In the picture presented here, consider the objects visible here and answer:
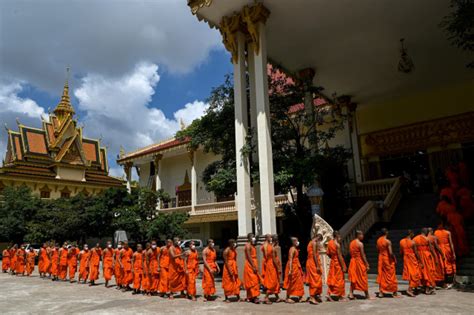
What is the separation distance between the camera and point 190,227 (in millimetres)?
25188

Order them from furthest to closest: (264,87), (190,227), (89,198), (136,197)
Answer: (190,227) → (89,198) → (136,197) → (264,87)

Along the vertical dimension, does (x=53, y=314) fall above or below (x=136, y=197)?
below

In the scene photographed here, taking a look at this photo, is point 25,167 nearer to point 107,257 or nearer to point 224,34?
point 107,257

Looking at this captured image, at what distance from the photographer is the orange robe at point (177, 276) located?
889 cm

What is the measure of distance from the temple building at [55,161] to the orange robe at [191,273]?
2582 cm

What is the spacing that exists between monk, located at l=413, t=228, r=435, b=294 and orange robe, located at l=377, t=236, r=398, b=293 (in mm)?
717

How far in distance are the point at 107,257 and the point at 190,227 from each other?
13568mm

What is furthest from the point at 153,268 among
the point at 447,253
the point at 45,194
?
the point at 45,194

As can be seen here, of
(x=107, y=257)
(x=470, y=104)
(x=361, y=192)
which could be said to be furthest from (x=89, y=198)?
(x=470, y=104)

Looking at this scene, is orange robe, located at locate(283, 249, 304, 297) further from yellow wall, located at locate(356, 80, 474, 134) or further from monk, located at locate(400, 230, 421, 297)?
yellow wall, located at locate(356, 80, 474, 134)

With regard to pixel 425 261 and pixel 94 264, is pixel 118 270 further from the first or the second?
pixel 425 261

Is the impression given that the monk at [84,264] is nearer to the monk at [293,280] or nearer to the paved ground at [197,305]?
the paved ground at [197,305]

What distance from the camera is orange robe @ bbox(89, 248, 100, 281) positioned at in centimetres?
1238

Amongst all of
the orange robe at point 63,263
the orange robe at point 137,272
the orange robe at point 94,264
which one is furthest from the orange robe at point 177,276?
the orange robe at point 63,263
